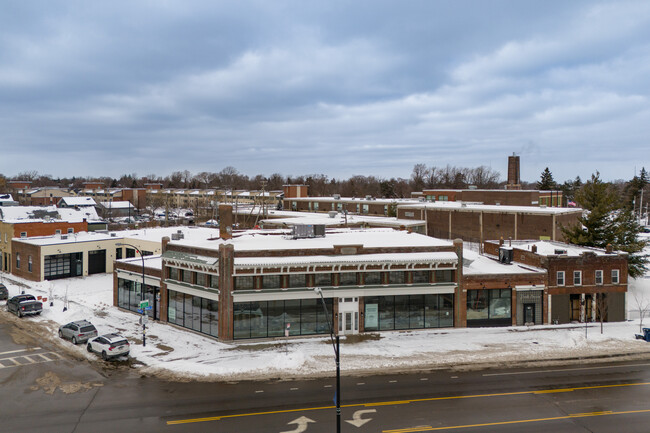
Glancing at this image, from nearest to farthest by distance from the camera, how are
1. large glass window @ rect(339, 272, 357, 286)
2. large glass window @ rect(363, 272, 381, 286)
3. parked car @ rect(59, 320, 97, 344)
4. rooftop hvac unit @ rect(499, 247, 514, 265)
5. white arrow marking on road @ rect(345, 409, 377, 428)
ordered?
white arrow marking on road @ rect(345, 409, 377, 428)
parked car @ rect(59, 320, 97, 344)
large glass window @ rect(339, 272, 357, 286)
large glass window @ rect(363, 272, 381, 286)
rooftop hvac unit @ rect(499, 247, 514, 265)

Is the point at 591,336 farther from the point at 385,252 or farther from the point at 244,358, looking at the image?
the point at 244,358

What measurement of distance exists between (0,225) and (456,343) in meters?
64.6

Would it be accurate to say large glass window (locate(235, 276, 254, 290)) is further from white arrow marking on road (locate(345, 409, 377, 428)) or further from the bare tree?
the bare tree

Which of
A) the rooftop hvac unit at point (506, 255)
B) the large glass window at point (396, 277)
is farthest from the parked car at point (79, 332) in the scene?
the rooftop hvac unit at point (506, 255)

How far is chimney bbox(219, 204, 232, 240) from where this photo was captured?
4438 centimetres

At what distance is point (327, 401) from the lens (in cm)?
2567

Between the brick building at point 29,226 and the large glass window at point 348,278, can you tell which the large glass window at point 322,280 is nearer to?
the large glass window at point 348,278

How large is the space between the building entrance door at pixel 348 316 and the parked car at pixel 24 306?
95.0ft

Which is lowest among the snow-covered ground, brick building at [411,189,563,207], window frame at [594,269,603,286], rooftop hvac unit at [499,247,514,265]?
the snow-covered ground

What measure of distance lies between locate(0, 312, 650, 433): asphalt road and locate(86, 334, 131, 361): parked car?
714 millimetres

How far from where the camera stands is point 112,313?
4550 centimetres

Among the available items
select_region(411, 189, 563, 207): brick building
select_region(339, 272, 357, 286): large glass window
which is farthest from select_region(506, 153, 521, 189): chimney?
select_region(339, 272, 357, 286): large glass window

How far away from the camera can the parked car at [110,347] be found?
32156 mm

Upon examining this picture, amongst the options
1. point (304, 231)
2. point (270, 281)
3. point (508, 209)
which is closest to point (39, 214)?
point (304, 231)
